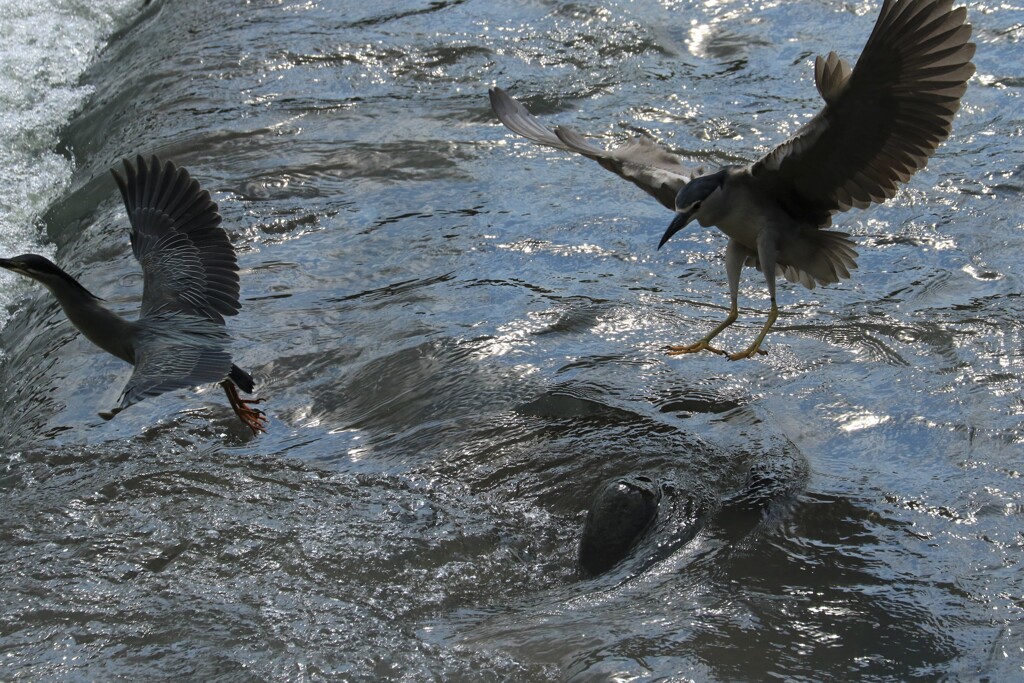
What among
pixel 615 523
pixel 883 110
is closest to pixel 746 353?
pixel 883 110

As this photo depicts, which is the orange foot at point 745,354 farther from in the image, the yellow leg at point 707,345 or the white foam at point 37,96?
the white foam at point 37,96

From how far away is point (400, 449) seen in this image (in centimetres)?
506

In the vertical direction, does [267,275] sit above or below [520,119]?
below

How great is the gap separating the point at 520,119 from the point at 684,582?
298 centimetres

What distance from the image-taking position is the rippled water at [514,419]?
3.82m

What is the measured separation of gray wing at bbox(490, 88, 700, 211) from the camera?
18.4 ft

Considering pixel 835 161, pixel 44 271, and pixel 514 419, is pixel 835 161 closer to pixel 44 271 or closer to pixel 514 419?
pixel 514 419

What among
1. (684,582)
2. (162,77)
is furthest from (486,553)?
(162,77)

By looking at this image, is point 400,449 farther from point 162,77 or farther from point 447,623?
point 162,77

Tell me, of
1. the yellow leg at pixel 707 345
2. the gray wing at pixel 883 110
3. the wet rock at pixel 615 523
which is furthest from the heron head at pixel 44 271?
the gray wing at pixel 883 110

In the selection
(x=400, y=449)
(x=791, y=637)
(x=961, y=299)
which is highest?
(x=961, y=299)

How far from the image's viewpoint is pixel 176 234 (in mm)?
5492

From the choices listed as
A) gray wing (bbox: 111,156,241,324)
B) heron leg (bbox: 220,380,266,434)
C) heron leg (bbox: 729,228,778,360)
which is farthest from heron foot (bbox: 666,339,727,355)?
gray wing (bbox: 111,156,241,324)

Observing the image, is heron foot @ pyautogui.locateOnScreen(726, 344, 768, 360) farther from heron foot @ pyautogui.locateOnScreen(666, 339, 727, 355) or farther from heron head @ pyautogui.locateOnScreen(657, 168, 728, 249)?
heron head @ pyautogui.locateOnScreen(657, 168, 728, 249)
